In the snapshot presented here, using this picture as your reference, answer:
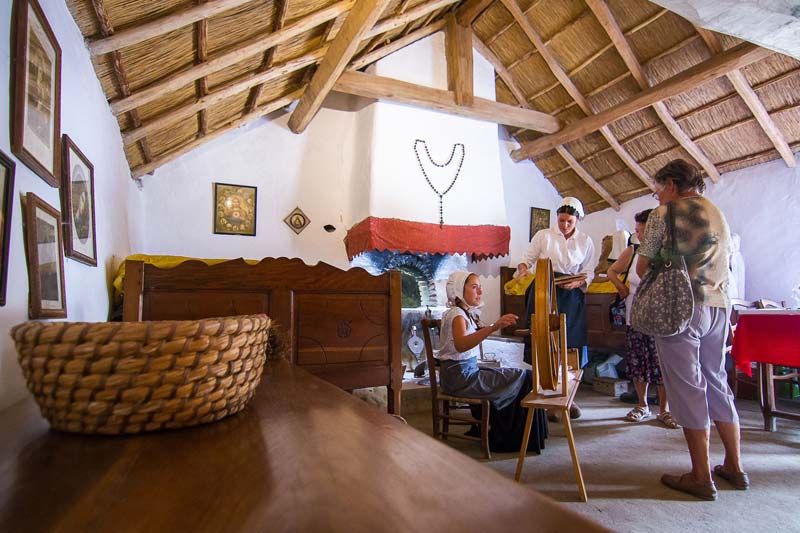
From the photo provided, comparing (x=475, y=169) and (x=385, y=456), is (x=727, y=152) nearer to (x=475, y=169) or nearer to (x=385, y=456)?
(x=475, y=169)

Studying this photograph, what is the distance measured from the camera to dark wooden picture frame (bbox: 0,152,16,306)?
3.23 feet

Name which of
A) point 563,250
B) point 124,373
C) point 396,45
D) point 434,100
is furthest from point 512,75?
point 124,373

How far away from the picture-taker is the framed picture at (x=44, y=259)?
117 centimetres

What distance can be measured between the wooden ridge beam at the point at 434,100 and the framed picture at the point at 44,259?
348cm

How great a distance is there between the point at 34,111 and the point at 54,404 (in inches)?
45.8

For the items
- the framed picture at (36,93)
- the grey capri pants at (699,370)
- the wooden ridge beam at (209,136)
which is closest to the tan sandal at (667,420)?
the grey capri pants at (699,370)

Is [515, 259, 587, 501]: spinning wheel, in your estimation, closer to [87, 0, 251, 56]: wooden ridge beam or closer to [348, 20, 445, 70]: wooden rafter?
[87, 0, 251, 56]: wooden ridge beam

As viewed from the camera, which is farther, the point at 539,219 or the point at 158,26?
the point at 539,219

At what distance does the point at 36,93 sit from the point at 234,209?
356cm

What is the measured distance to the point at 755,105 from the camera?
14.4ft

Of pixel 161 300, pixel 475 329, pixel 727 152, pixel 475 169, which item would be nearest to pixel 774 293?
pixel 727 152

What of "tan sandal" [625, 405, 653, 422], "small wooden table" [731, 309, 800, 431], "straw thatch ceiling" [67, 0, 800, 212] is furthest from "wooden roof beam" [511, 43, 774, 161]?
"tan sandal" [625, 405, 653, 422]

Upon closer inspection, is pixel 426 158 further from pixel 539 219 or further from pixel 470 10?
pixel 539 219

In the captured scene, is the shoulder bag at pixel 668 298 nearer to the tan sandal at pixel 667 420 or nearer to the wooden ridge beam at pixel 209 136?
the tan sandal at pixel 667 420
